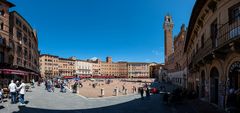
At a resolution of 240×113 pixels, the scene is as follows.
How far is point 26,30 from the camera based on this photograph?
52.4m

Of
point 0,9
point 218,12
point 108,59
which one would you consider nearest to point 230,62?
point 218,12

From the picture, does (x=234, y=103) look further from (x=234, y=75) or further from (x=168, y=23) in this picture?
(x=168, y=23)

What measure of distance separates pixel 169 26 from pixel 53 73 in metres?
77.2

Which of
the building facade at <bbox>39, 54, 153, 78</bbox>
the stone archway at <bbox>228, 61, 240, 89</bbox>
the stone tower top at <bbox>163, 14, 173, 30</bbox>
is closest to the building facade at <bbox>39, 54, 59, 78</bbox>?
the building facade at <bbox>39, 54, 153, 78</bbox>

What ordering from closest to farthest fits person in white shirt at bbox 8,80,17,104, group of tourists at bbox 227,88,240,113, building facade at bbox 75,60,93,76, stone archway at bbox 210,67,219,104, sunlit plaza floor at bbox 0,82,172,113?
group of tourists at bbox 227,88,240,113
sunlit plaza floor at bbox 0,82,172,113
person in white shirt at bbox 8,80,17,104
stone archway at bbox 210,67,219,104
building facade at bbox 75,60,93,76

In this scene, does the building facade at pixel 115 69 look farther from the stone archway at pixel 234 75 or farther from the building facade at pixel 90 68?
the stone archway at pixel 234 75

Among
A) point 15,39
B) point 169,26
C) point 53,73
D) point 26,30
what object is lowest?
point 53,73

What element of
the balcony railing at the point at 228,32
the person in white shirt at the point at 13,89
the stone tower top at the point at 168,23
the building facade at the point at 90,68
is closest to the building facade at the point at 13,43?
the person in white shirt at the point at 13,89

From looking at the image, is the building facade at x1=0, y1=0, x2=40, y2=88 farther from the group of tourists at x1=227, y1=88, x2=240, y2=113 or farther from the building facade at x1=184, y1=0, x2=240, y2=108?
the group of tourists at x1=227, y1=88, x2=240, y2=113

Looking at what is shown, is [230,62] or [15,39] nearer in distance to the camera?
[230,62]

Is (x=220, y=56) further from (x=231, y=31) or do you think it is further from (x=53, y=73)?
(x=53, y=73)

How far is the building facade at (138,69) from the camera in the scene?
18612 centimetres

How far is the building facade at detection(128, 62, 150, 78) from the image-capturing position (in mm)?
186125

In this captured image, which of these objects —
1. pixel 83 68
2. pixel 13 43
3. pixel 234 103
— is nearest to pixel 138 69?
pixel 83 68
